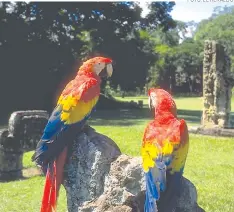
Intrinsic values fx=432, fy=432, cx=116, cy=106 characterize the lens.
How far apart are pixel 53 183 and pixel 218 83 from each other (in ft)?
30.7

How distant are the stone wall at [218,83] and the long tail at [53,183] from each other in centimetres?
908

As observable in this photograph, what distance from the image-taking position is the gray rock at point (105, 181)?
10.4ft

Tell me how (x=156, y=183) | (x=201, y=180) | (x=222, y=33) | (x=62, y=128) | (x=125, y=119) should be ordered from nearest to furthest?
(x=156, y=183) → (x=62, y=128) → (x=201, y=180) → (x=125, y=119) → (x=222, y=33)

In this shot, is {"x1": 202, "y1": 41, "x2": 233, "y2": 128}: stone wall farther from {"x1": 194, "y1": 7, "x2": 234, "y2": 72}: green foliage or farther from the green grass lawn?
{"x1": 194, "y1": 7, "x2": 234, "y2": 72}: green foliage

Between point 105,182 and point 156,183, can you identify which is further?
point 105,182

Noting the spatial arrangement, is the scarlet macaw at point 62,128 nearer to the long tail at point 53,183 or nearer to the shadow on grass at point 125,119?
the long tail at point 53,183

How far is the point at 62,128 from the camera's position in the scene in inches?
134

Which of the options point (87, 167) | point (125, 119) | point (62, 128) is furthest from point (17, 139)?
point (125, 119)

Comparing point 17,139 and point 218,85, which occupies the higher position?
point 218,85

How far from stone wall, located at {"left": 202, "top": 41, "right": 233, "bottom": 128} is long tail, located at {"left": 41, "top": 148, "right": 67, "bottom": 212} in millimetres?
9082

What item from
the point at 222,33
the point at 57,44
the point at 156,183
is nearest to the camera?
the point at 156,183

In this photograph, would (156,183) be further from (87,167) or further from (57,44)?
(57,44)

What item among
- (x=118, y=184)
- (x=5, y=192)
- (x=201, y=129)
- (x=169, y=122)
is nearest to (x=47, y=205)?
(x=118, y=184)

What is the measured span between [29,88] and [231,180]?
13906mm
